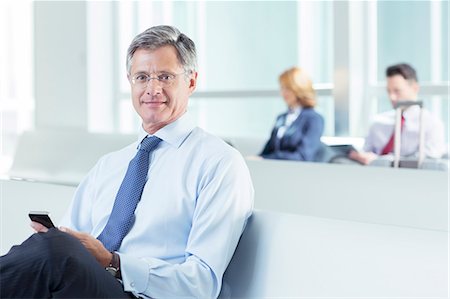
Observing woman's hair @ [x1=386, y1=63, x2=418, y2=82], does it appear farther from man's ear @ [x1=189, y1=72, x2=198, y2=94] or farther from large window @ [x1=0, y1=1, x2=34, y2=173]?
large window @ [x1=0, y1=1, x2=34, y2=173]

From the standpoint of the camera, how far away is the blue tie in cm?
244

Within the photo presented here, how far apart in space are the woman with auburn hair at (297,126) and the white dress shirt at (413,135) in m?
0.51

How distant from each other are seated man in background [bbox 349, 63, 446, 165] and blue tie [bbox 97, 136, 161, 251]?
4.01 m

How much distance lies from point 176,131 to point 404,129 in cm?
430

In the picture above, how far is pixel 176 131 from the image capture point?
255 centimetres

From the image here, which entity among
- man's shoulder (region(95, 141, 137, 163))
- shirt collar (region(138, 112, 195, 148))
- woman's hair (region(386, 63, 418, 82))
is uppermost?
woman's hair (region(386, 63, 418, 82))

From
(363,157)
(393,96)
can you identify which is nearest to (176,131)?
(363,157)

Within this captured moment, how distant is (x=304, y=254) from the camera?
7.00 ft

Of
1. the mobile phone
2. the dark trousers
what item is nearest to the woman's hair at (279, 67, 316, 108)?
the mobile phone

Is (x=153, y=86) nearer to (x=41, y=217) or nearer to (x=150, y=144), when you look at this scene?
(x=150, y=144)

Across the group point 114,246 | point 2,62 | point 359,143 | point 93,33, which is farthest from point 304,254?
point 2,62

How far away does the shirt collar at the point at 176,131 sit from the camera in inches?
100.0

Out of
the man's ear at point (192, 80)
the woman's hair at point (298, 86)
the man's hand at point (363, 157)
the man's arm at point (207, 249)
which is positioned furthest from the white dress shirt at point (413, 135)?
the man's arm at point (207, 249)

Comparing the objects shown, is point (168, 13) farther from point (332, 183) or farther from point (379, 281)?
point (379, 281)
